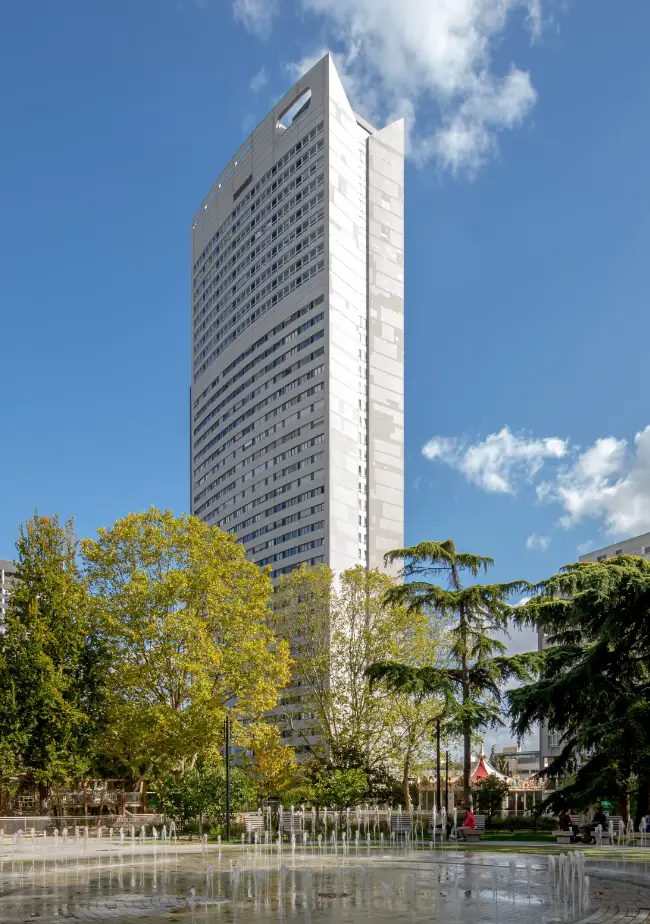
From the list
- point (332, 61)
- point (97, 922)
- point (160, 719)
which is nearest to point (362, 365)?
point (332, 61)

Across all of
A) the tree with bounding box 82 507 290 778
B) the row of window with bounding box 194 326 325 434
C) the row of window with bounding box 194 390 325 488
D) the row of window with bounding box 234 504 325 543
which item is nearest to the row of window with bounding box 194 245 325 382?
the row of window with bounding box 194 326 325 434

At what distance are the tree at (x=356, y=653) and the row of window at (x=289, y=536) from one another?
1316 inches

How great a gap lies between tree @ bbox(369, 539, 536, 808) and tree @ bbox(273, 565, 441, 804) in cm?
884

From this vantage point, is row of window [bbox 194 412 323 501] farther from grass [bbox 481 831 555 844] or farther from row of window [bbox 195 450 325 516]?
grass [bbox 481 831 555 844]

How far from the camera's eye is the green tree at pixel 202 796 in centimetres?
3881

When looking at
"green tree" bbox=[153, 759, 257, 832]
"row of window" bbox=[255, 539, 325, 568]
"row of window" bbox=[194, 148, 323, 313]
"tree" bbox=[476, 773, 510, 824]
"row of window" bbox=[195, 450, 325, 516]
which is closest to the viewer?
"green tree" bbox=[153, 759, 257, 832]

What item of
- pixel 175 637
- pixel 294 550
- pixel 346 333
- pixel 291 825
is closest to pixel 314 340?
pixel 346 333

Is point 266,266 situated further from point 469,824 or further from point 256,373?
point 469,824

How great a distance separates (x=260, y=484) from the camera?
102688 millimetres

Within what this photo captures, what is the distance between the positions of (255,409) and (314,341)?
13.0 m

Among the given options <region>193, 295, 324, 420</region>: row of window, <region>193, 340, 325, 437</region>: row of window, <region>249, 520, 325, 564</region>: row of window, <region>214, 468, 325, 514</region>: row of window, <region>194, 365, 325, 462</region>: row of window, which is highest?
<region>193, 295, 324, 420</region>: row of window

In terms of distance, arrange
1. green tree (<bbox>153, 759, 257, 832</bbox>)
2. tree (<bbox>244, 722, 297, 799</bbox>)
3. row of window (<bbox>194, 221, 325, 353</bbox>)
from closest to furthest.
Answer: green tree (<bbox>153, 759, 257, 832</bbox>), tree (<bbox>244, 722, 297, 799</bbox>), row of window (<bbox>194, 221, 325, 353</bbox>)

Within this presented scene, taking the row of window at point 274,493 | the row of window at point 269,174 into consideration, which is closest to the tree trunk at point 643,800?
the row of window at point 274,493

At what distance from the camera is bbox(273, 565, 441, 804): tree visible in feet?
171
